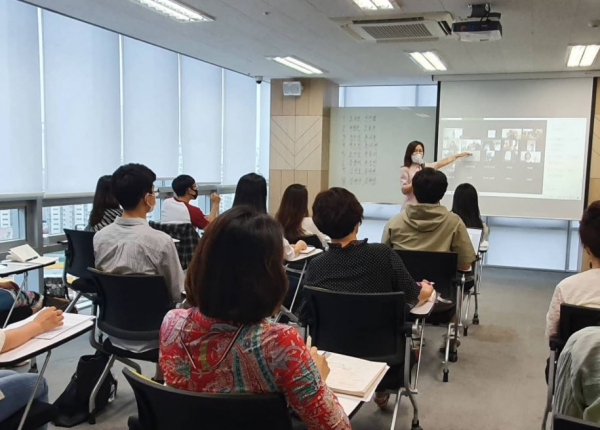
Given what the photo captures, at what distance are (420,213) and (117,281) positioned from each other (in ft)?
6.36

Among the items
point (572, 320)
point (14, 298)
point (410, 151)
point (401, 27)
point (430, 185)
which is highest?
point (401, 27)

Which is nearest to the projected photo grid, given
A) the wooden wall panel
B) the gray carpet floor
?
the wooden wall panel

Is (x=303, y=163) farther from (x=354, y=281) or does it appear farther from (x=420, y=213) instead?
(x=354, y=281)

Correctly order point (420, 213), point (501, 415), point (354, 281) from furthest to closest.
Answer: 1. point (420, 213)
2. point (501, 415)
3. point (354, 281)

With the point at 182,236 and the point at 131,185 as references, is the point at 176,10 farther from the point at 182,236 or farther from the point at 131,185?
the point at 131,185

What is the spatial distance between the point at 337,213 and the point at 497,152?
5175 millimetres

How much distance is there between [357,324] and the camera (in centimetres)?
235

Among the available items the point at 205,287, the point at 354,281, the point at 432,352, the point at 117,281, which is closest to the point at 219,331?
the point at 205,287

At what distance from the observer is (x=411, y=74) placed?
700cm

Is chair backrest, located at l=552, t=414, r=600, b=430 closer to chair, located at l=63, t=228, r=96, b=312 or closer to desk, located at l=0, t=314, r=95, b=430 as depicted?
desk, located at l=0, t=314, r=95, b=430

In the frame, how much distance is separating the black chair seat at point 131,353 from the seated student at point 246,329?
139 cm

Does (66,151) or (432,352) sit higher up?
(66,151)

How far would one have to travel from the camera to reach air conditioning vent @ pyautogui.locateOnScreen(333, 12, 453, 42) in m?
4.29

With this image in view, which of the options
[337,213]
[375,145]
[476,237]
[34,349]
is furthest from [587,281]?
[375,145]
